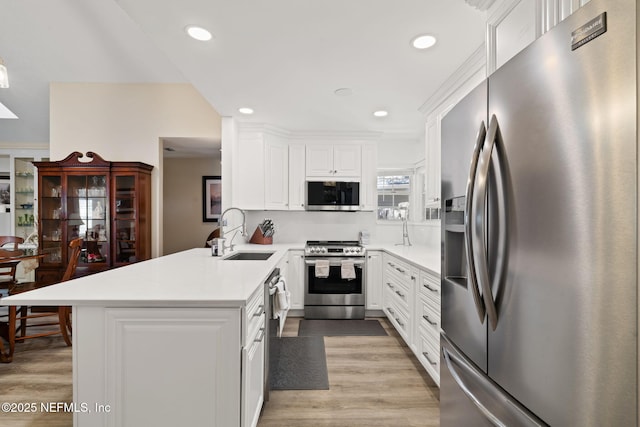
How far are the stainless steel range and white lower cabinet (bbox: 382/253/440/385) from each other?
0.34 metres

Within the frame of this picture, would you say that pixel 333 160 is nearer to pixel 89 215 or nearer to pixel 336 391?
pixel 336 391

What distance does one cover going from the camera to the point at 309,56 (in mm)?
2066

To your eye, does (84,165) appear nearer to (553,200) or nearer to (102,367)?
(102,367)

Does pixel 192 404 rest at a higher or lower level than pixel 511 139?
lower

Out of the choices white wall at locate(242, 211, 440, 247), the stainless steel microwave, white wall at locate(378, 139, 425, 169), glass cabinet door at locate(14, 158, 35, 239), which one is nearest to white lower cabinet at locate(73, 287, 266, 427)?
the stainless steel microwave

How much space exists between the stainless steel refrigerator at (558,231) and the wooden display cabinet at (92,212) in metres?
3.93

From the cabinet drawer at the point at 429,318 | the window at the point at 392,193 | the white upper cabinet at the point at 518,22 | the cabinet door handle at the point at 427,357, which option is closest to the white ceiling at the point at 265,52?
the white upper cabinet at the point at 518,22

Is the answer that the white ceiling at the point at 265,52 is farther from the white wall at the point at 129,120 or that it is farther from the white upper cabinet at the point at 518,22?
the white upper cabinet at the point at 518,22

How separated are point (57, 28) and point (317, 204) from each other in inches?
136

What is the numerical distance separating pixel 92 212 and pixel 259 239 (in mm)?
2137

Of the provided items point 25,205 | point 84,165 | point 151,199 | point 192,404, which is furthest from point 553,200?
point 25,205

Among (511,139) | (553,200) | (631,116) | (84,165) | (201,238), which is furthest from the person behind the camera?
(201,238)

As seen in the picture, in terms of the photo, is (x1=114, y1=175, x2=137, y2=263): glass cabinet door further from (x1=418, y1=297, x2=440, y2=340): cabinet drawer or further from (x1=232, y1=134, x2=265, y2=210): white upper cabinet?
(x1=418, y1=297, x2=440, y2=340): cabinet drawer

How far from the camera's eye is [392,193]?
416cm
